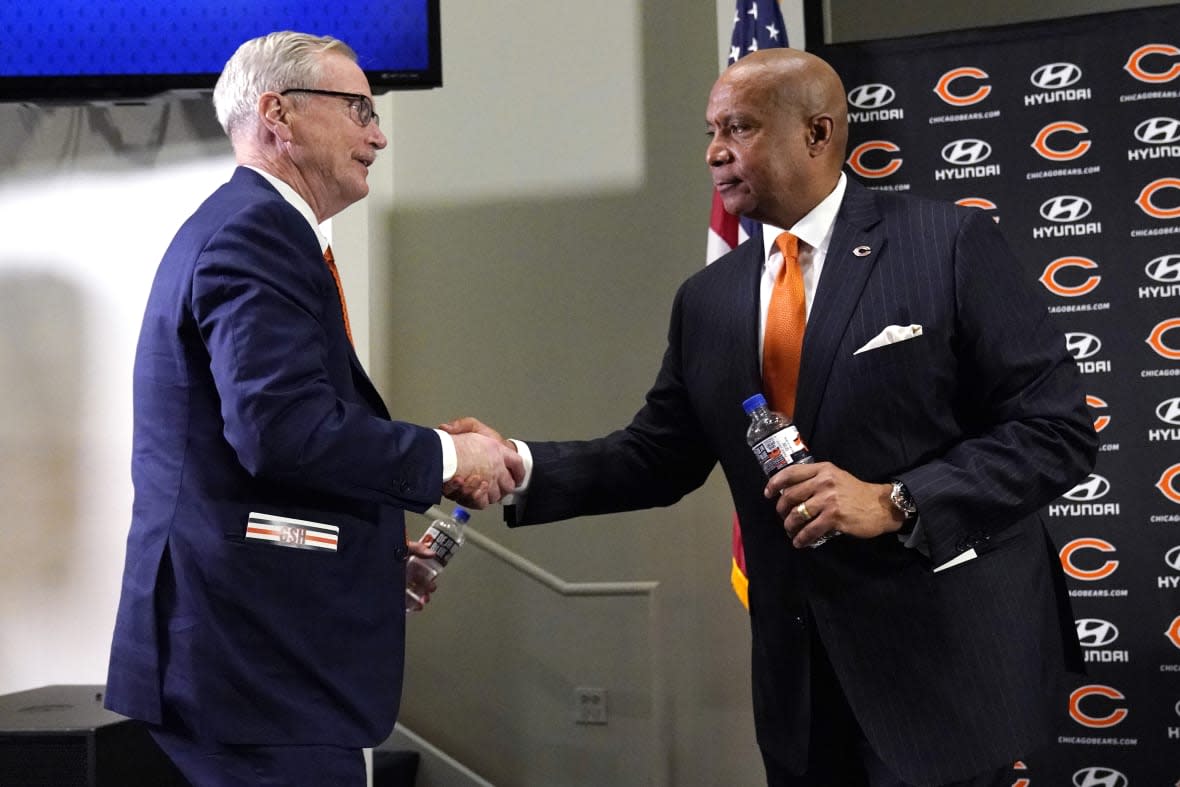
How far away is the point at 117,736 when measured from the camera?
3.22 m

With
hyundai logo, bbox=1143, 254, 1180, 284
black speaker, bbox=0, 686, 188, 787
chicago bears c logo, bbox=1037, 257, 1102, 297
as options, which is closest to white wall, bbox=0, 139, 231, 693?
black speaker, bbox=0, 686, 188, 787

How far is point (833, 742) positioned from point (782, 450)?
0.57 metres

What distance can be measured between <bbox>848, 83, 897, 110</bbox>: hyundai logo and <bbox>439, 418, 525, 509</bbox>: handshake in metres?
2.63

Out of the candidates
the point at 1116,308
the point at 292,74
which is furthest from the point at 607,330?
the point at 292,74

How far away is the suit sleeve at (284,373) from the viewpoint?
1.93 m

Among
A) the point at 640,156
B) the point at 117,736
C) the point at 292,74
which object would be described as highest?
the point at 640,156

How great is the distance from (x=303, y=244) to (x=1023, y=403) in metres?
1.28

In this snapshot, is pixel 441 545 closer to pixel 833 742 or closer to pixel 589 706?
pixel 833 742

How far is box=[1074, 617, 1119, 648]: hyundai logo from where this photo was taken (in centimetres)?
438

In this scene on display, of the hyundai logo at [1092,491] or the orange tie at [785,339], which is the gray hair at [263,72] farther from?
the hyundai logo at [1092,491]

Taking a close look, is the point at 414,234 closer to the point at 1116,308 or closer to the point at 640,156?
the point at 640,156

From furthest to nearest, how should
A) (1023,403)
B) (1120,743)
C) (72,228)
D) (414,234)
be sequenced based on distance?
(414,234), (1120,743), (72,228), (1023,403)

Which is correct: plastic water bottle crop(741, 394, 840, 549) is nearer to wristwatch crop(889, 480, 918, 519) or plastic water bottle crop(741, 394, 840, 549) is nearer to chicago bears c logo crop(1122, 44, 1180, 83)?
wristwatch crop(889, 480, 918, 519)

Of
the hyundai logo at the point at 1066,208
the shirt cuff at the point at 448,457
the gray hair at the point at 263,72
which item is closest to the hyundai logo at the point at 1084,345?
the hyundai logo at the point at 1066,208
